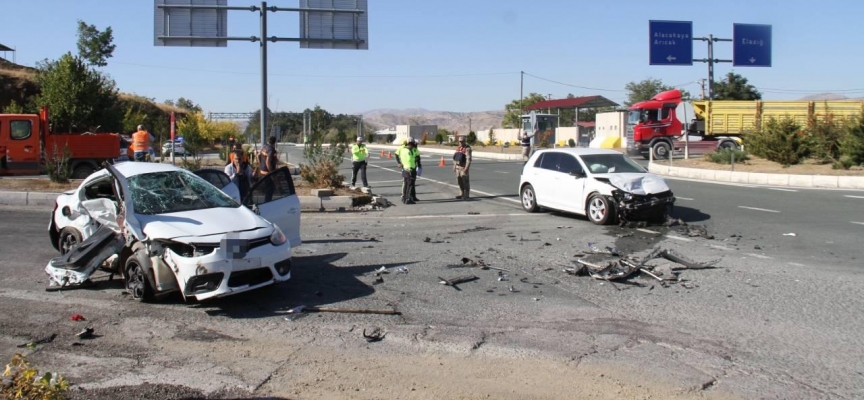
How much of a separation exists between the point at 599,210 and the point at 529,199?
2.76 metres

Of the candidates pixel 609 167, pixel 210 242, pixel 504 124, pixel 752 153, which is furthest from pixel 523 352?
pixel 504 124

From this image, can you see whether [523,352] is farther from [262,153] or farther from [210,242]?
[262,153]

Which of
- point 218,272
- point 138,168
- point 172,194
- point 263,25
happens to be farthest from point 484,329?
point 263,25

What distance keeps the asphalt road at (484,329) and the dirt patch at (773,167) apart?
14.1m

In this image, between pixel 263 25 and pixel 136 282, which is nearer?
pixel 136 282

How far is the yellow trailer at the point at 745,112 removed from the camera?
114ft

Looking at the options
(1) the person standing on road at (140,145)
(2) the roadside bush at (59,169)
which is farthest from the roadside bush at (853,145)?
(2) the roadside bush at (59,169)

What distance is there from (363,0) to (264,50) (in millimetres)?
3323

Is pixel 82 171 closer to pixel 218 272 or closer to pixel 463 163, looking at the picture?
pixel 463 163


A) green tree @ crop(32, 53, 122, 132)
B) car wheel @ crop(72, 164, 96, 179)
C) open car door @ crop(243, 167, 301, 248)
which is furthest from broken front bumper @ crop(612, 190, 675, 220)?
green tree @ crop(32, 53, 122, 132)

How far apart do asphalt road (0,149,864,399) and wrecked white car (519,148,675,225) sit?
2.06 m

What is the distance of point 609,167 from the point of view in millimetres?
14250

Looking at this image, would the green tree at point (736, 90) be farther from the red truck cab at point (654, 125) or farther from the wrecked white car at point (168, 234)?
the wrecked white car at point (168, 234)

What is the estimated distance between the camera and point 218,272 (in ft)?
22.4
